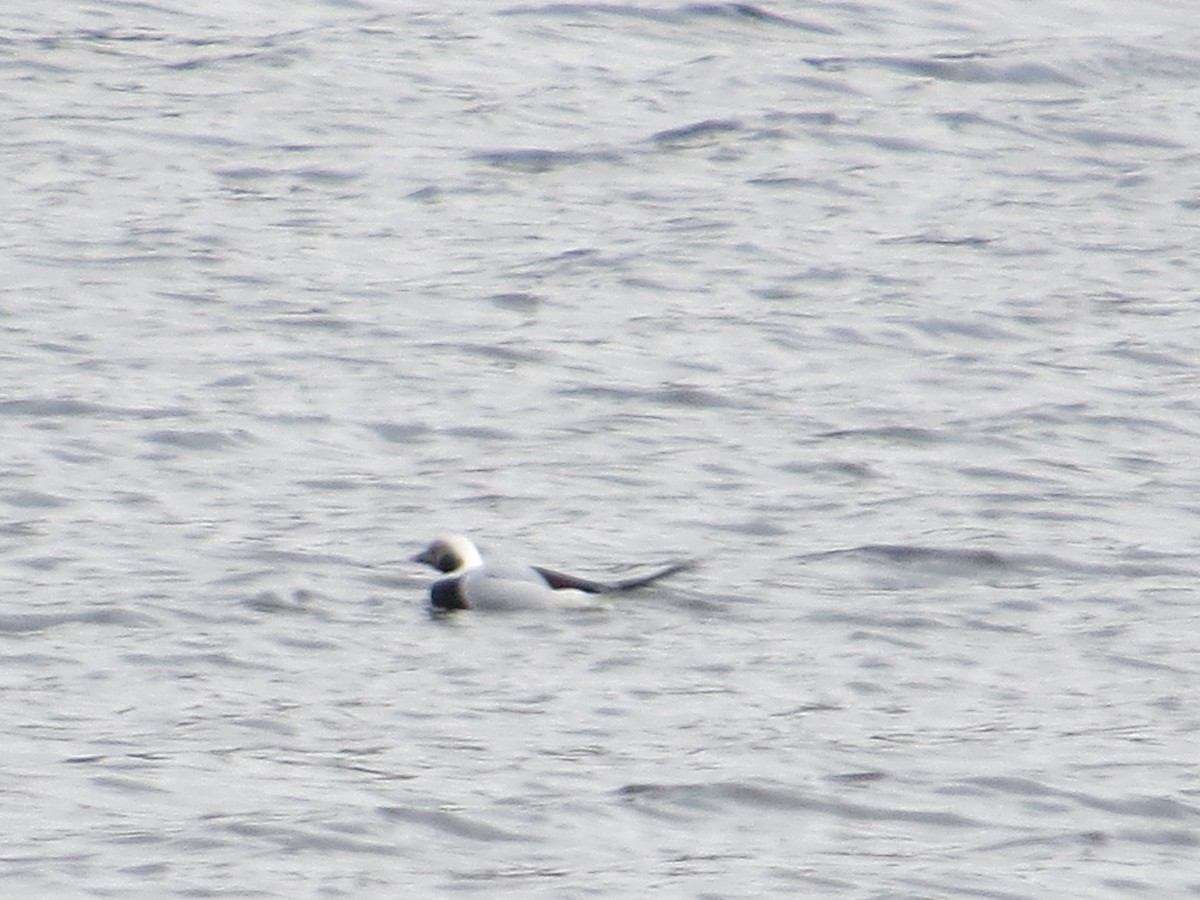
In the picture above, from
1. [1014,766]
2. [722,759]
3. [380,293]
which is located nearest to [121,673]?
[722,759]

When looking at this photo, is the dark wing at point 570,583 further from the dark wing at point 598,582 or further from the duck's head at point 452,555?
the duck's head at point 452,555

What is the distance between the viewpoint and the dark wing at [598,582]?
10523mm

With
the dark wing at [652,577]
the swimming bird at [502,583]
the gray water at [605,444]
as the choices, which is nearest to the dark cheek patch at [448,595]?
the swimming bird at [502,583]

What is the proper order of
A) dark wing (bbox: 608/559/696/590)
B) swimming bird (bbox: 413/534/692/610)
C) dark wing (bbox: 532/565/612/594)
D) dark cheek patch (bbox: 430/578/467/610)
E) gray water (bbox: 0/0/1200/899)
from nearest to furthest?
gray water (bbox: 0/0/1200/899), dark cheek patch (bbox: 430/578/467/610), swimming bird (bbox: 413/534/692/610), dark wing (bbox: 532/565/612/594), dark wing (bbox: 608/559/696/590)

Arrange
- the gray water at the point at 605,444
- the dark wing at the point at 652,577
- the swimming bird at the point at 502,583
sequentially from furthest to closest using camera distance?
the dark wing at the point at 652,577
the swimming bird at the point at 502,583
the gray water at the point at 605,444

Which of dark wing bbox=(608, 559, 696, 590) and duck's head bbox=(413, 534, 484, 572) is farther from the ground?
duck's head bbox=(413, 534, 484, 572)

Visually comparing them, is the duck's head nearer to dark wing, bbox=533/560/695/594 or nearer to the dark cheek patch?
the dark cheek patch

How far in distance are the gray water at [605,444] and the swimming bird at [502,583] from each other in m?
0.12

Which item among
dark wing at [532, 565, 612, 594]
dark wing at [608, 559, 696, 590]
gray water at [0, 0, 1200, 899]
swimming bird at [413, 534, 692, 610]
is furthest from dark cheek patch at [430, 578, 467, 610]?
dark wing at [608, 559, 696, 590]

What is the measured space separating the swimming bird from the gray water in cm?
12

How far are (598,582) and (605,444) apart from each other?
1647mm

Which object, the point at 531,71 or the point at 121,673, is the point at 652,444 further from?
the point at 531,71

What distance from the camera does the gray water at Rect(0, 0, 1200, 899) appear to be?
833 centimetres

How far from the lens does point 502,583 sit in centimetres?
1061
